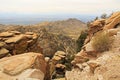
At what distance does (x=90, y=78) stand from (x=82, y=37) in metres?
36.7

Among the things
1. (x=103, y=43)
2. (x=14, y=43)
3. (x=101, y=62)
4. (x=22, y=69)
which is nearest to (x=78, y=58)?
(x=103, y=43)

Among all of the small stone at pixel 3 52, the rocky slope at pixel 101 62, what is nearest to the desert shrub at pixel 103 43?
the rocky slope at pixel 101 62

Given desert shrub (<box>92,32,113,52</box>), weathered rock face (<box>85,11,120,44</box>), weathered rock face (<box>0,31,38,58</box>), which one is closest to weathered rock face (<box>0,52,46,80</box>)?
desert shrub (<box>92,32,113,52</box>)

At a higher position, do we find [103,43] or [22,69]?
[103,43]

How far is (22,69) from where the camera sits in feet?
64.0

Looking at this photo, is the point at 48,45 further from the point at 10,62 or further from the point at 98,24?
the point at 10,62

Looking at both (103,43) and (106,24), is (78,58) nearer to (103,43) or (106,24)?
(103,43)

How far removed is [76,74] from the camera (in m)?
23.4

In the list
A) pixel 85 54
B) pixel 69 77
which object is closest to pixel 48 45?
pixel 85 54

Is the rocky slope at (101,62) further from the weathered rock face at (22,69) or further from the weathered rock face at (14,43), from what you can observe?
the weathered rock face at (14,43)

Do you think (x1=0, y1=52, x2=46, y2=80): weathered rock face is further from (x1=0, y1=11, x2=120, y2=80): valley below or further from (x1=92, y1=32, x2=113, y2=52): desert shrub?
(x1=92, y1=32, x2=113, y2=52): desert shrub

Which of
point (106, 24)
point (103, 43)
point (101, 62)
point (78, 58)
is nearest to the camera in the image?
point (101, 62)

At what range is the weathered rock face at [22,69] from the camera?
18.4 metres

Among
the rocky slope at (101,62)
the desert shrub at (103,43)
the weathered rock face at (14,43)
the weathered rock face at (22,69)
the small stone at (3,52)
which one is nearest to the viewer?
the weathered rock face at (22,69)
